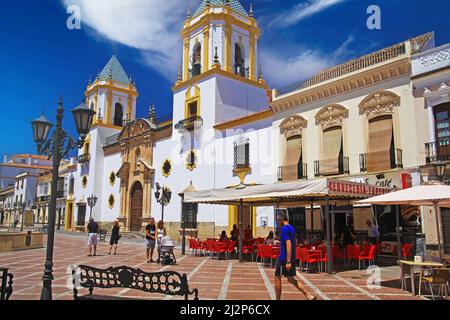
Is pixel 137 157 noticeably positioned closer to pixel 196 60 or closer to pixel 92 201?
pixel 92 201

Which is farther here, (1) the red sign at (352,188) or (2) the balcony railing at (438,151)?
(2) the balcony railing at (438,151)

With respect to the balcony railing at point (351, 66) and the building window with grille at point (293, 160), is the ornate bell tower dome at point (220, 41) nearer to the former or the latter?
the balcony railing at point (351, 66)

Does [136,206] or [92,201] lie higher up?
[92,201]

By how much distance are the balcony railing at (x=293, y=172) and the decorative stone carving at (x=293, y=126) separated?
1506 millimetres

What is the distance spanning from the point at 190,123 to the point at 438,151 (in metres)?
13.8

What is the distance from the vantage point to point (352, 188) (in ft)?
36.8

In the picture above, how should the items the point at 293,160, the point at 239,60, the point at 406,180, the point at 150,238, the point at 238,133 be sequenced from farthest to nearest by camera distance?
the point at 239,60
the point at 238,133
the point at 293,160
the point at 406,180
the point at 150,238

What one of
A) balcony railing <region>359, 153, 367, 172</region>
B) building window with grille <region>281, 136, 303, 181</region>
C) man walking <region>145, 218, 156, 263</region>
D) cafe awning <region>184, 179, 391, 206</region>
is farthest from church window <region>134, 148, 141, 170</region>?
balcony railing <region>359, 153, 367, 172</region>

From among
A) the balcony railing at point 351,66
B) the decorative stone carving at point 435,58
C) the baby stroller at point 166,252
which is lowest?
the baby stroller at point 166,252

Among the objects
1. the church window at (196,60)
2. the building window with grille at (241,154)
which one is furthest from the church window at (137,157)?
the building window with grille at (241,154)

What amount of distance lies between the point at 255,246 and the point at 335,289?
230 inches

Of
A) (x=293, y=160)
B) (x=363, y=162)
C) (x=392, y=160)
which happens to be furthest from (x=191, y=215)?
(x=392, y=160)

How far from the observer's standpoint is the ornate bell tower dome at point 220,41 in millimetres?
23625
